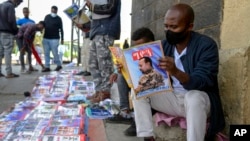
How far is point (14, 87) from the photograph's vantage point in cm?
575

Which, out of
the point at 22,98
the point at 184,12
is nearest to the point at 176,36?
the point at 184,12

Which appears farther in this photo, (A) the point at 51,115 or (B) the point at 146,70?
(A) the point at 51,115

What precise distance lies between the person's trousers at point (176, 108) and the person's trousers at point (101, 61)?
182cm

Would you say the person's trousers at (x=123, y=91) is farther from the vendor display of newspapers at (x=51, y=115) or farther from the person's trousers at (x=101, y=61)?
the person's trousers at (x=101, y=61)

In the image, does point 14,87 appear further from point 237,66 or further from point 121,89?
point 237,66

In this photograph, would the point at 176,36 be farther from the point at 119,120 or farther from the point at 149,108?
the point at 119,120

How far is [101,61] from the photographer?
4.13m

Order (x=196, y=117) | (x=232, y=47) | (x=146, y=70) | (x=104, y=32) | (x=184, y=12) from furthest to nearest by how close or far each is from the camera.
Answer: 1. (x=104, y=32)
2. (x=232, y=47)
3. (x=184, y=12)
4. (x=146, y=70)
5. (x=196, y=117)

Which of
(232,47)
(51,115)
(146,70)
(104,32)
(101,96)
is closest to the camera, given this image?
(146,70)

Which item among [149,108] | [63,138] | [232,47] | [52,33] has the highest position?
[52,33]

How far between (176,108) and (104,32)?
81.3 inches

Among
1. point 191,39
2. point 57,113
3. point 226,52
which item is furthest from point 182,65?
point 57,113

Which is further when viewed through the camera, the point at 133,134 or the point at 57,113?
the point at 57,113

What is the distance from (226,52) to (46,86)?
3.77 meters
